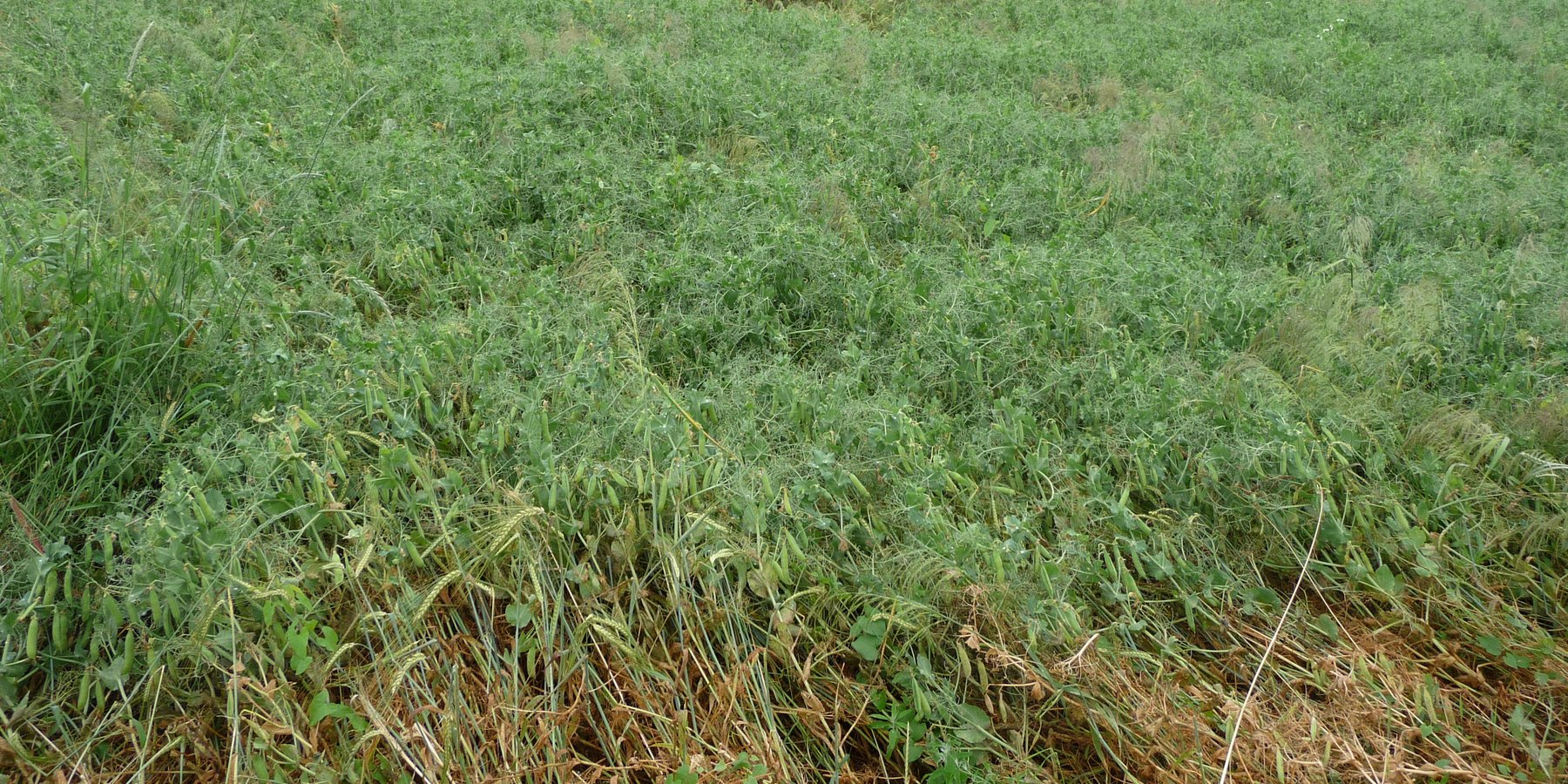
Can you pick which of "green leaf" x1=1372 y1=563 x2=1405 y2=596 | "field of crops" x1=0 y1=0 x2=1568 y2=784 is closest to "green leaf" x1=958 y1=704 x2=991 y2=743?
"field of crops" x1=0 y1=0 x2=1568 y2=784

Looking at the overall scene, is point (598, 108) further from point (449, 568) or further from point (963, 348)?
point (449, 568)

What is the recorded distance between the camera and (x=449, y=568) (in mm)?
2713

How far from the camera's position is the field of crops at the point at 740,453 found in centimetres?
248

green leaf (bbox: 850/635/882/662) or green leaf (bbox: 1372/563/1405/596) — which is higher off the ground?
green leaf (bbox: 850/635/882/662)

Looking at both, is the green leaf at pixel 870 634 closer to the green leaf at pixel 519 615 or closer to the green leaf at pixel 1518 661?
the green leaf at pixel 519 615

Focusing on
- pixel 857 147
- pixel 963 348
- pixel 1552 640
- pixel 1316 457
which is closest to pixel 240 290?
pixel 963 348

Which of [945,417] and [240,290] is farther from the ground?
[240,290]

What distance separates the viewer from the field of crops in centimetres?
248

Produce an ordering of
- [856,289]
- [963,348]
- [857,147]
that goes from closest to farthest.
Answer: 1. [963,348]
2. [856,289]
3. [857,147]

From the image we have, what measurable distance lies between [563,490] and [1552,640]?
2.83 meters

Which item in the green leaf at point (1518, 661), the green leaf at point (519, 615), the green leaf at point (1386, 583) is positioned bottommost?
the green leaf at point (1518, 661)

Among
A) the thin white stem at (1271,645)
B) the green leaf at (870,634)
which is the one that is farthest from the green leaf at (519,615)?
the thin white stem at (1271,645)

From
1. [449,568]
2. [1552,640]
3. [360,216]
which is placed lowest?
[1552,640]

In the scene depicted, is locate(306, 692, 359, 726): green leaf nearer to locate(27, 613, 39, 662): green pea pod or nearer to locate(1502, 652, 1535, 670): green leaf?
locate(27, 613, 39, 662): green pea pod
